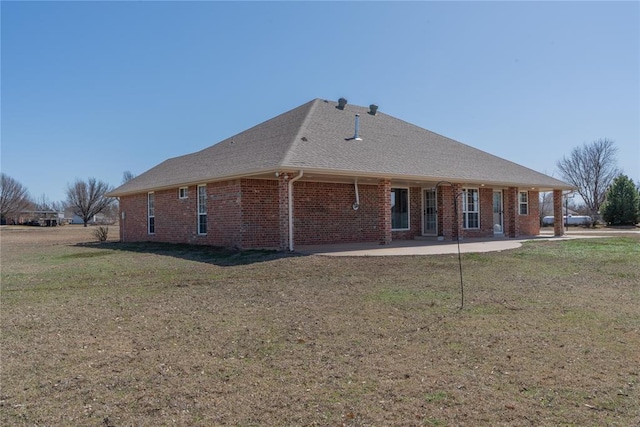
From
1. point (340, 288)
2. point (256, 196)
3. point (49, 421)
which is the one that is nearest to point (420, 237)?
point (256, 196)

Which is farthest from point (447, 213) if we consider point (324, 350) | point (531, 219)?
point (324, 350)

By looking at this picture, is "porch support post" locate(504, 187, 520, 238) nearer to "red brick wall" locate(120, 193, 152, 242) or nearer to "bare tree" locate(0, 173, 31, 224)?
"red brick wall" locate(120, 193, 152, 242)

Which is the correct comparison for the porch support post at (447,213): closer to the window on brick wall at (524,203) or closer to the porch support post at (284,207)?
the window on brick wall at (524,203)

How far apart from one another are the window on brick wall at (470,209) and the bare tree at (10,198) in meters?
74.6

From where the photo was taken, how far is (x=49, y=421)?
11.3 feet

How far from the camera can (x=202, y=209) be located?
17.8m

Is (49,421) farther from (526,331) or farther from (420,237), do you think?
(420,237)

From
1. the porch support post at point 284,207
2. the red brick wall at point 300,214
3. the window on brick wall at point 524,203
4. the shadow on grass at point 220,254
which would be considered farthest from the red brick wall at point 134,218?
the window on brick wall at point 524,203

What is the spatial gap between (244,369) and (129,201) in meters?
22.1

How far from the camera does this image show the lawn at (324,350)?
3.61 meters

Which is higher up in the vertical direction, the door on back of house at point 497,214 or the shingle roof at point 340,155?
the shingle roof at point 340,155

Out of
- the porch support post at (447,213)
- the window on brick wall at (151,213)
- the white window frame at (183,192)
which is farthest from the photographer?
the window on brick wall at (151,213)

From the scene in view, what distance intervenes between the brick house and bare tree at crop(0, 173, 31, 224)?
202 feet

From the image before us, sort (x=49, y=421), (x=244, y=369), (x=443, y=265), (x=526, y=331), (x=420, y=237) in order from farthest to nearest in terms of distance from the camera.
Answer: (x=420, y=237), (x=443, y=265), (x=526, y=331), (x=244, y=369), (x=49, y=421)
